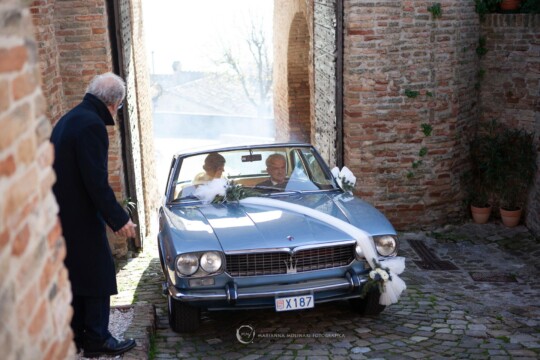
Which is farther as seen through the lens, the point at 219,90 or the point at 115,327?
the point at 219,90

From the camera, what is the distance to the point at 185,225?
5867 mm

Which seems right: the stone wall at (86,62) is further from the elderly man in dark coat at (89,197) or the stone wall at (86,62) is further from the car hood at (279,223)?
the elderly man in dark coat at (89,197)

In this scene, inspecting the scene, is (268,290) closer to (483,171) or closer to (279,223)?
(279,223)

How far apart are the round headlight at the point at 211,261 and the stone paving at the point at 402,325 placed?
68cm

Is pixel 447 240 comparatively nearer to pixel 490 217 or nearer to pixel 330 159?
pixel 490 217

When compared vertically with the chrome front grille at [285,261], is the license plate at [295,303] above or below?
below

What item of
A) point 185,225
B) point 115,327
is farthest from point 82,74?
point 115,327

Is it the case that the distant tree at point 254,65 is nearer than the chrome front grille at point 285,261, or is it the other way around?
the chrome front grille at point 285,261

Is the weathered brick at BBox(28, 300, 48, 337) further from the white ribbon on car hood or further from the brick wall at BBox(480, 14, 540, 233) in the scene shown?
the brick wall at BBox(480, 14, 540, 233)

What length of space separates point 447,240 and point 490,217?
110 cm

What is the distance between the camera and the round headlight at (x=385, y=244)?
18.9 ft

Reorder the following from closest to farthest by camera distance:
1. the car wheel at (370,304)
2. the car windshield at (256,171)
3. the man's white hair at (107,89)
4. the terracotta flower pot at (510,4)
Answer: the man's white hair at (107,89)
the car wheel at (370,304)
the car windshield at (256,171)
the terracotta flower pot at (510,4)

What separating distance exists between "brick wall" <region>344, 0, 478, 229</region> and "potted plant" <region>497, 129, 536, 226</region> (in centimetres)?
59

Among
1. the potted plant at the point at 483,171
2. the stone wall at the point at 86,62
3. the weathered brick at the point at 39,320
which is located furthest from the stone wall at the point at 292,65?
the weathered brick at the point at 39,320
